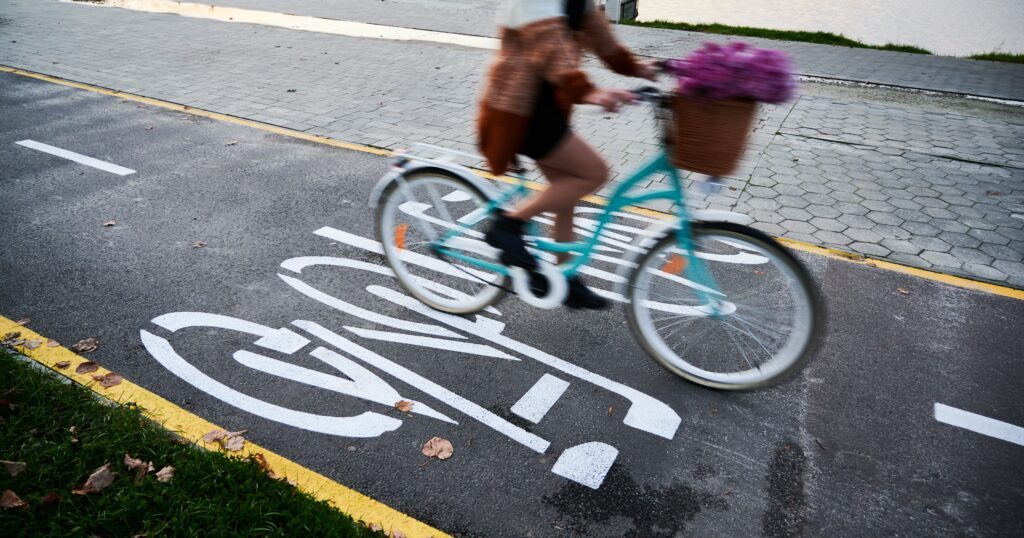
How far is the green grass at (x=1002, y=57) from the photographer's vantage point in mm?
11676

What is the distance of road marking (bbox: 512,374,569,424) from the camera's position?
11.0ft

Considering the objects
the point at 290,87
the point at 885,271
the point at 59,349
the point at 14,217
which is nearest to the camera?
the point at 59,349

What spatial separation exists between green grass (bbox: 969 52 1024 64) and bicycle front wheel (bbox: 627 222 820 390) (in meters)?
11.5

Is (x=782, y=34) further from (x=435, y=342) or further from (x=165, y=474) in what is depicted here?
(x=165, y=474)

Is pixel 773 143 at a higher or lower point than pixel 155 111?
lower

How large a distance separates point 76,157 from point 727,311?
656 cm

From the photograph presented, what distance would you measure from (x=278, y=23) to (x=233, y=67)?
462 cm

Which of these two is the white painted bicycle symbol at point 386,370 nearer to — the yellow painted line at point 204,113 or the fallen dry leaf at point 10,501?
the fallen dry leaf at point 10,501

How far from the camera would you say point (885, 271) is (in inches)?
187

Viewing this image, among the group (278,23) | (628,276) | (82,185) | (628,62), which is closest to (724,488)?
(628,276)

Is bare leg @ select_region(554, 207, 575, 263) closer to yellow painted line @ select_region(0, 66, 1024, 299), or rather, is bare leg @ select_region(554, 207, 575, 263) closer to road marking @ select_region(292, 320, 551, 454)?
yellow painted line @ select_region(0, 66, 1024, 299)

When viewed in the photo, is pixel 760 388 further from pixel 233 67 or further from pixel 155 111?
pixel 233 67

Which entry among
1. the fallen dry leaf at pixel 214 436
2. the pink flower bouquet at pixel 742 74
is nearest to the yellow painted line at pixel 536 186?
the pink flower bouquet at pixel 742 74

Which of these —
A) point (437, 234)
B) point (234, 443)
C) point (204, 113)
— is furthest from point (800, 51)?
point (234, 443)
